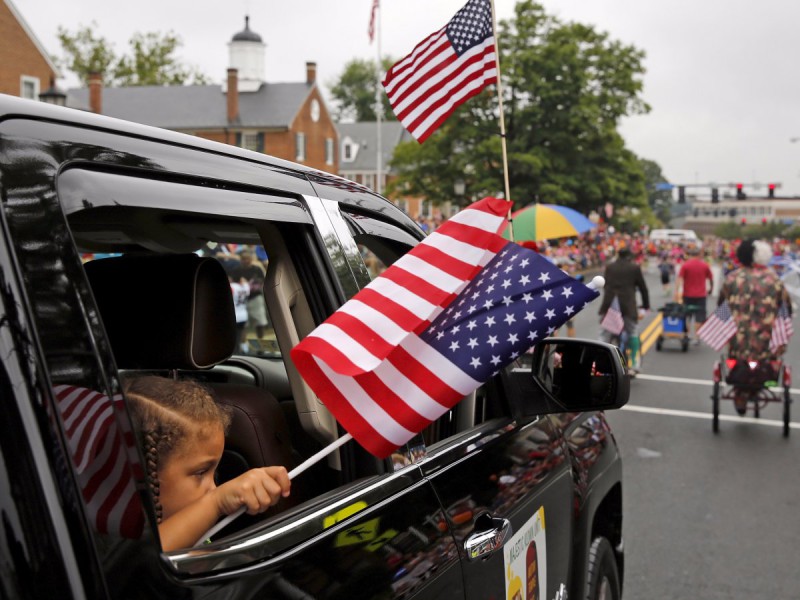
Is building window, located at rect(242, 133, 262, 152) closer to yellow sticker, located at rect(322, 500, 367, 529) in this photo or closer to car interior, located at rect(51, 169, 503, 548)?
car interior, located at rect(51, 169, 503, 548)

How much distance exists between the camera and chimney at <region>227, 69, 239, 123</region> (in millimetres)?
65500

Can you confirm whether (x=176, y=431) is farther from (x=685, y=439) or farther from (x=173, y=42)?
(x=173, y=42)

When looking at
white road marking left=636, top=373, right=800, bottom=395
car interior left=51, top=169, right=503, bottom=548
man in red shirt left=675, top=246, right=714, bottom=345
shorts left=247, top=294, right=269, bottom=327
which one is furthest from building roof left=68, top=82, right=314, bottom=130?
car interior left=51, top=169, right=503, bottom=548

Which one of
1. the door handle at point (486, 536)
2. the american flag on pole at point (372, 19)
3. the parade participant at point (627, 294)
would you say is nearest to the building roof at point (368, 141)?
the american flag on pole at point (372, 19)

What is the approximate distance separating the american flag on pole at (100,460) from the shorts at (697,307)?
55.9ft

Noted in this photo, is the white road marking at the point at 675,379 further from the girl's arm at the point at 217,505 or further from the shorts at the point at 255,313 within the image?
the girl's arm at the point at 217,505

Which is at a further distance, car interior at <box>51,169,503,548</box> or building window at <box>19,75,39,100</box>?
building window at <box>19,75,39,100</box>

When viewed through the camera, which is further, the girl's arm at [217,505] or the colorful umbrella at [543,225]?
the colorful umbrella at [543,225]

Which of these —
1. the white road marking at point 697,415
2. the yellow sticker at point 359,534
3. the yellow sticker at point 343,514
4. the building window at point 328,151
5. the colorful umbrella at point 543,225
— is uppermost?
the building window at point 328,151

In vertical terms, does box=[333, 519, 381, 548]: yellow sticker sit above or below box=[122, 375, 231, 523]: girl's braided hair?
below

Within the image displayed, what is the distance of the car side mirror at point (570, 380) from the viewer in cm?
279

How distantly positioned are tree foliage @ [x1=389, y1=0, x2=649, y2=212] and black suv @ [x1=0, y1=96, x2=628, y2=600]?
43.8m

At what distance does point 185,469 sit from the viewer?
75.4 inches

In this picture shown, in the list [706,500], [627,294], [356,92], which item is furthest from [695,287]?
[356,92]
